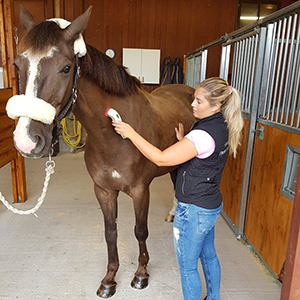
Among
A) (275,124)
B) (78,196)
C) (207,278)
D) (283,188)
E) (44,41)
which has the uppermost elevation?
(44,41)

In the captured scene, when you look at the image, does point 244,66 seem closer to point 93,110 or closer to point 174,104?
point 174,104

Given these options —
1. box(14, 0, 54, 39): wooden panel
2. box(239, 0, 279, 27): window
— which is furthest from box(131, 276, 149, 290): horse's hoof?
box(239, 0, 279, 27): window

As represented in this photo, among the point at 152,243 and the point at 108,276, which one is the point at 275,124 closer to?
the point at 152,243

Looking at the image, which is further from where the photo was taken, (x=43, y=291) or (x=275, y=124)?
(x=275, y=124)

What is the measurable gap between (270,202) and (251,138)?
1.77ft

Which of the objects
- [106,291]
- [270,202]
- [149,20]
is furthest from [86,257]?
[149,20]

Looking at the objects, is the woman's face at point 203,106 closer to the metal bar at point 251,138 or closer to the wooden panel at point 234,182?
the metal bar at point 251,138

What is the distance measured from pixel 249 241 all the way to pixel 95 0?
5.29m

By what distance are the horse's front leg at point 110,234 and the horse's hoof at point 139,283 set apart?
0.40 ft

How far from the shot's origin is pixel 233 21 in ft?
19.2

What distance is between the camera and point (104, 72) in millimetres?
1348

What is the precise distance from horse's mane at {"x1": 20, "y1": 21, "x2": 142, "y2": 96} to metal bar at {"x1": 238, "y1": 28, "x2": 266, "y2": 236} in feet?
3.29

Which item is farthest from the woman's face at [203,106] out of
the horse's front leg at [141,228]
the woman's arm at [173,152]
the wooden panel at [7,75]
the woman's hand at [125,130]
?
the wooden panel at [7,75]

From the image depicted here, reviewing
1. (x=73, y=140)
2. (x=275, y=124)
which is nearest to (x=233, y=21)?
(x=73, y=140)
